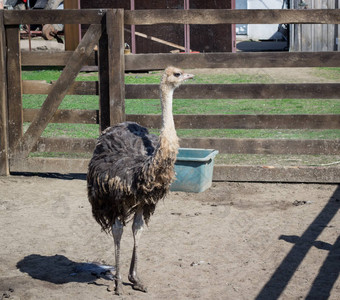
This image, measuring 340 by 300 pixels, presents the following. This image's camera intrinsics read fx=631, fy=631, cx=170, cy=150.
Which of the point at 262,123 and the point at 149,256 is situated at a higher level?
the point at 262,123

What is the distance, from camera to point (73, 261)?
18.1 ft

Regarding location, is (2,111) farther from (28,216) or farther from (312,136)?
(312,136)

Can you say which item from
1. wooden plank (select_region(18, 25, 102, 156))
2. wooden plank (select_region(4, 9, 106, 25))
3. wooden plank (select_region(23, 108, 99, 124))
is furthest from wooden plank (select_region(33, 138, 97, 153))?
wooden plank (select_region(4, 9, 106, 25))

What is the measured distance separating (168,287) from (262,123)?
11.6ft

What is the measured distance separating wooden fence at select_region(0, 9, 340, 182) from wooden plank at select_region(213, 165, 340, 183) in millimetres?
12

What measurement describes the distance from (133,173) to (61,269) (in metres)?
1.14

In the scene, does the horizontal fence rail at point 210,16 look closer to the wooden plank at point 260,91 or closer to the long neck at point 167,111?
the wooden plank at point 260,91

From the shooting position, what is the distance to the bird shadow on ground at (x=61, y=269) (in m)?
5.14

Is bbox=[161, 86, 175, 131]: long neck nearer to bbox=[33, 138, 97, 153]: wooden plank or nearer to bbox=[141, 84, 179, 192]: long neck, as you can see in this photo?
bbox=[141, 84, 179, 192]: long neck

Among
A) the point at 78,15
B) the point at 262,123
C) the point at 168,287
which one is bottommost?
the point at 168,287

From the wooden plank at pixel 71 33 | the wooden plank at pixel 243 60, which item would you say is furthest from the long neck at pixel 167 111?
the wooden plank at pixel 71 33

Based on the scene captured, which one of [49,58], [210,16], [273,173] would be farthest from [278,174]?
[49,58]

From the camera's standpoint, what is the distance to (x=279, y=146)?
790 cm

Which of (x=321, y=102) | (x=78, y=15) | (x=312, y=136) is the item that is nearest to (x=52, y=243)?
(x=78, y=15)
